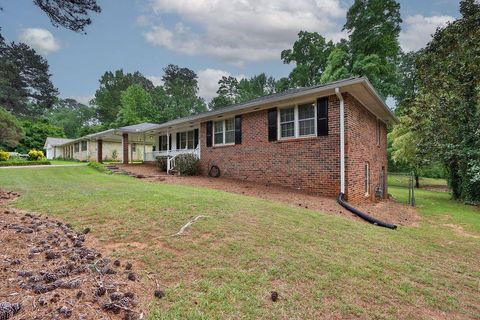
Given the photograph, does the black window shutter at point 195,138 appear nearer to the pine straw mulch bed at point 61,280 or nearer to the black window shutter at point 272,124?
the black window shutter at point 272,124

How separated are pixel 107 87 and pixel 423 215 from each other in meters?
60.4

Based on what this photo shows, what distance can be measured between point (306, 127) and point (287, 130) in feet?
2.73

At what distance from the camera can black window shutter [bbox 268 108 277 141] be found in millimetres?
11320

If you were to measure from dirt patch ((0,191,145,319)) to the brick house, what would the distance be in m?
8.07

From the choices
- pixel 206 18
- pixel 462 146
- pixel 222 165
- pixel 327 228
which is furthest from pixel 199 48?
pixel 327 228

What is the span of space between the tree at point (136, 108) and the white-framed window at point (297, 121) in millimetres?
34791

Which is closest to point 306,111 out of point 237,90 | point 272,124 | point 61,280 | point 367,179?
point 272,124

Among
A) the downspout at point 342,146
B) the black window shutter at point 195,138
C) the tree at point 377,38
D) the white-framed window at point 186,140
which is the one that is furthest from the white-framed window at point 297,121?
the tree at point 377,38

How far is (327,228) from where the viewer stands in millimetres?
5457

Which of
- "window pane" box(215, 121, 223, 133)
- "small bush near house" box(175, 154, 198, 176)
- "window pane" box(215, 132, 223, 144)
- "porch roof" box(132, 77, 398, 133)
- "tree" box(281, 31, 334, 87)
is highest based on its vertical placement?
"tree" box(281, 31, 334, 87)

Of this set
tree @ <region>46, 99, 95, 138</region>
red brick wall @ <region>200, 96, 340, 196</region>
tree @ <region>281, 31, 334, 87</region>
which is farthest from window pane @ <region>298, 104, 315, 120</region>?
tree @ <region>46, 99, 95, 138</region>

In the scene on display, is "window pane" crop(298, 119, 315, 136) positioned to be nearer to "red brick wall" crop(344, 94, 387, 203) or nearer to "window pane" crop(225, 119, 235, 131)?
"red brick wall" crop(344, 94, 387, 203)

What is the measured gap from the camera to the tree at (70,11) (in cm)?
580

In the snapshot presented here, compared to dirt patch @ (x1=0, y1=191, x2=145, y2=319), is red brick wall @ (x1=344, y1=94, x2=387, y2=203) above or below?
above
